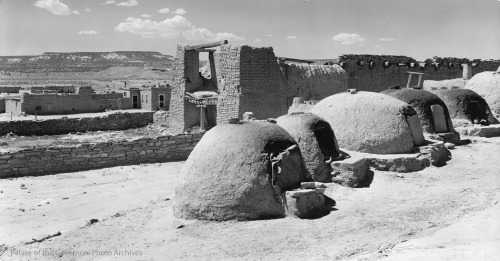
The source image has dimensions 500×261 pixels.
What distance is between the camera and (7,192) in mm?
11031

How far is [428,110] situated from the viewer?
563 inches

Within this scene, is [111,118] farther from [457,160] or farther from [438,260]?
[438,260]

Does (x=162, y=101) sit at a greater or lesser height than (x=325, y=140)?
greater

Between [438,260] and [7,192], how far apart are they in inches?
345

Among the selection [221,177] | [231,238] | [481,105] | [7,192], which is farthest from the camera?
[481,105]

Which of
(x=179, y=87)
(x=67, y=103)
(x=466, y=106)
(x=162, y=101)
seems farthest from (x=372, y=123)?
(x=67, y=103)

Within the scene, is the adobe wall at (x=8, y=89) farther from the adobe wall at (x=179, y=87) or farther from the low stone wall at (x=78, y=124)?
the adobe wall at (x=179, y=87)

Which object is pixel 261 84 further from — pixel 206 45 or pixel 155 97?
pixel 155 97

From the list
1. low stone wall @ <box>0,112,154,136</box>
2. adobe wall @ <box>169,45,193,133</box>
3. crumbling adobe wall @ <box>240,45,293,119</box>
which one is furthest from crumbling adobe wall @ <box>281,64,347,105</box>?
low stone wall @ <box>0,112,154,136</box>

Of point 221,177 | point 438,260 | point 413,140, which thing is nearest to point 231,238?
point 221,177

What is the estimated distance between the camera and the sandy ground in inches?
277

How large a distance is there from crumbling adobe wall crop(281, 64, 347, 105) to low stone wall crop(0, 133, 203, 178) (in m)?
5.66

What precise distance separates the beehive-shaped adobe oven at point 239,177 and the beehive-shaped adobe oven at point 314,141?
1334 millimetres

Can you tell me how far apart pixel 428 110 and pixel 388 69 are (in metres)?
9.72
